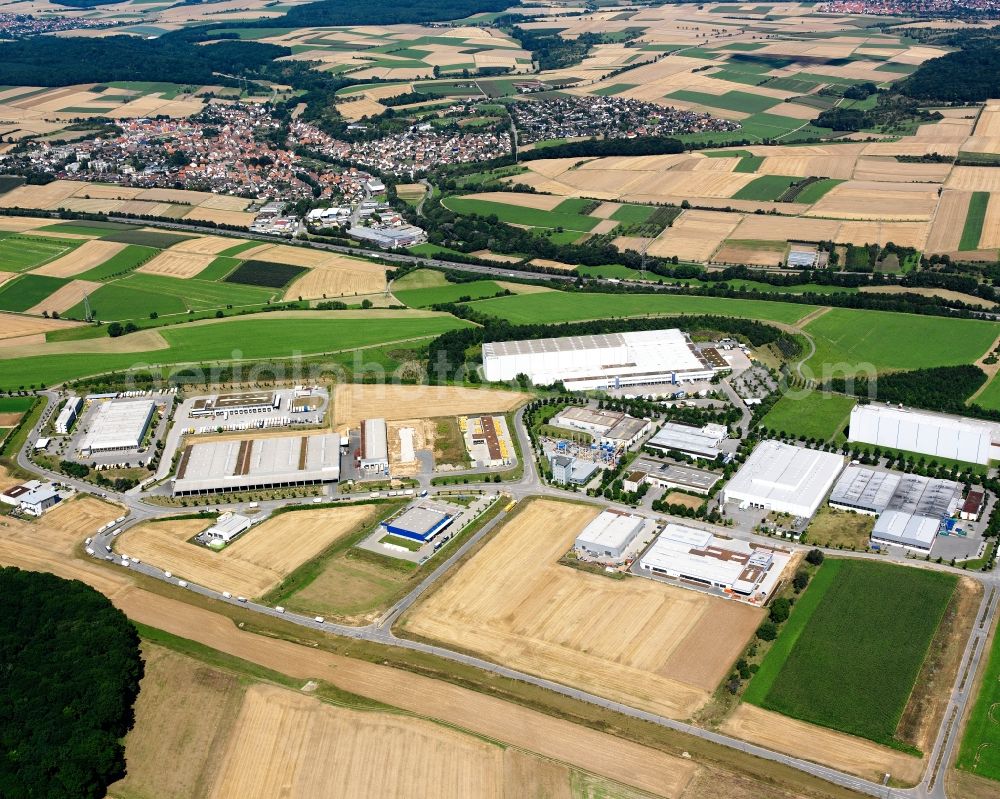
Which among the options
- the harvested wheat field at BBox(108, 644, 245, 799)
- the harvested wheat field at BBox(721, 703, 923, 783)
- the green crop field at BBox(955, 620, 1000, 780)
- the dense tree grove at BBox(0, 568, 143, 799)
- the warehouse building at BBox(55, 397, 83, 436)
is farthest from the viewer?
the warehouse building at BBox(55, 397, 83, 436)

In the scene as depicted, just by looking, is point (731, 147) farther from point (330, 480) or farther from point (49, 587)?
point (49, 587)

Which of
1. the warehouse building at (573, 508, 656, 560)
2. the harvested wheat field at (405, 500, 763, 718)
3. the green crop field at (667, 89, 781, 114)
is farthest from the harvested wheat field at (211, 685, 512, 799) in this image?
the green crop field at (667, 89, 781, 114)

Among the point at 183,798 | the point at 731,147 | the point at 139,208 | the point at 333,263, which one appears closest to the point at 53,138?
the point at 139,208

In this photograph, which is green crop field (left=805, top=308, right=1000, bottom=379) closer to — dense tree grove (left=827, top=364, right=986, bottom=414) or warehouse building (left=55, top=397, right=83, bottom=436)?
dense tree grove (left=827, top=364, right=986, bottom=414)

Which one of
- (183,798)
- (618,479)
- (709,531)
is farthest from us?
(618,479)

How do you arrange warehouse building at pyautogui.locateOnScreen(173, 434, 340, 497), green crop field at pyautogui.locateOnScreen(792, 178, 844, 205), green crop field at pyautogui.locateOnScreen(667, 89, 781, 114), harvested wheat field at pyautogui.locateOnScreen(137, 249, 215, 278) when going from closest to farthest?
1. warehouse building at pyautogui.locateOnScreen(173, 434, 340, 497)
2. harvested wheat field at pyautogui.locateOnScreen(137, 249, 215, 278)
3. green crop field at pyautogui.locateOnScreen(792, 178, 844, 205)
4. green crop field at pyautogui.locateOnScreen(667, 89, 781, 114)

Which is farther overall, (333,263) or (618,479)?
(333,263)

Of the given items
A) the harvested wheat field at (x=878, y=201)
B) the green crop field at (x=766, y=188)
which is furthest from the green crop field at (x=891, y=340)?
the green crop field at (x=766, y=188)
